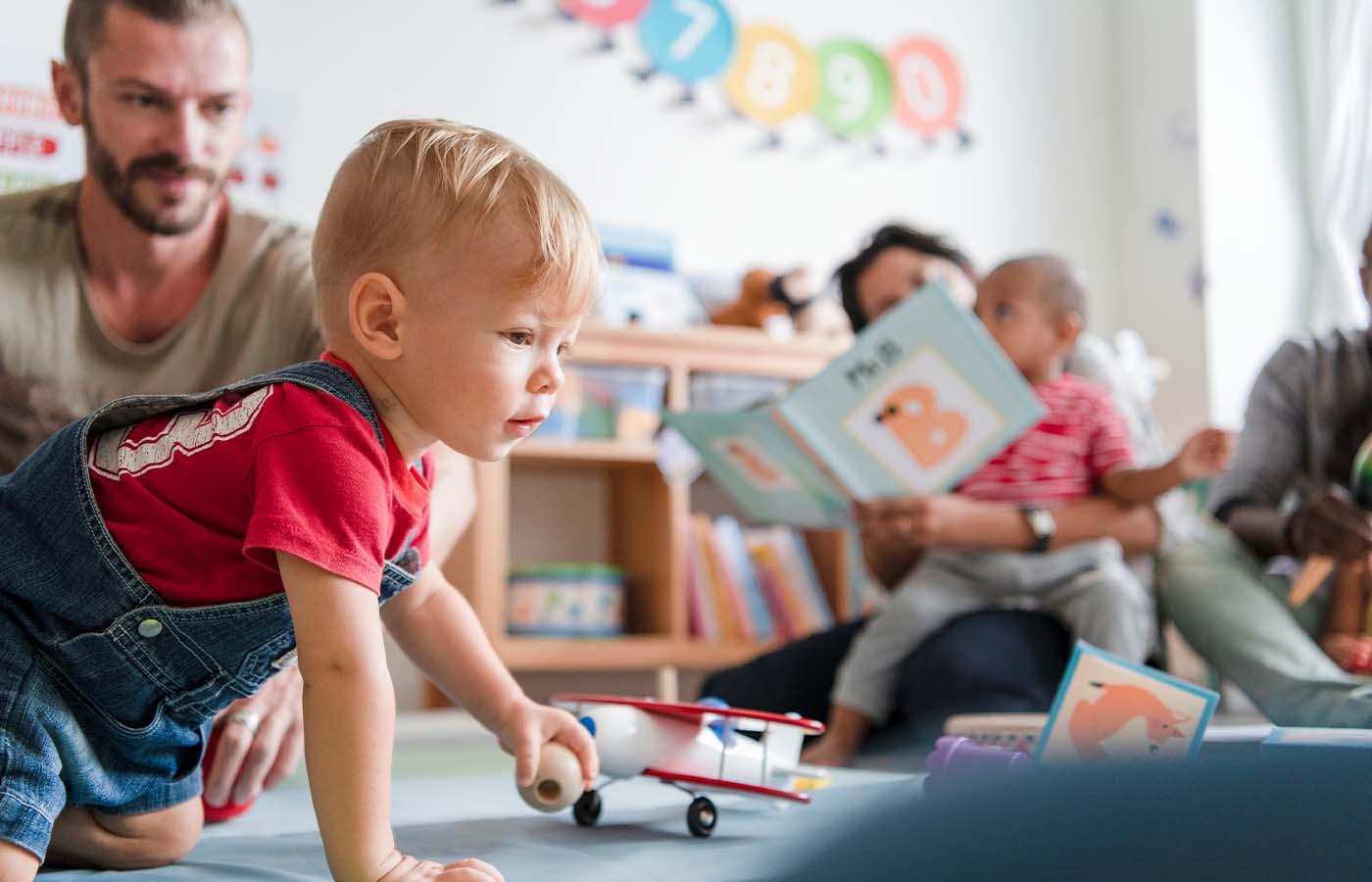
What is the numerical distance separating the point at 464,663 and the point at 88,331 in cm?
56

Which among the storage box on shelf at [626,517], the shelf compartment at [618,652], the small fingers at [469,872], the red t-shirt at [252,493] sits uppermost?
the red t-shirt at [252,493]

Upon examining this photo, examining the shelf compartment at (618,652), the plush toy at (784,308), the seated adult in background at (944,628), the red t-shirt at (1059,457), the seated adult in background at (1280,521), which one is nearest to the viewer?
the seated adult in background at (1280,521)

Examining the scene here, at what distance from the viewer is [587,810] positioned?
858mm

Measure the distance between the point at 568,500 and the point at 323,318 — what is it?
184 centimetres

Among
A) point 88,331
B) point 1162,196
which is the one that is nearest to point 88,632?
point 88,331

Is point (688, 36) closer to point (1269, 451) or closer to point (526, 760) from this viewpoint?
point (1269, 451)

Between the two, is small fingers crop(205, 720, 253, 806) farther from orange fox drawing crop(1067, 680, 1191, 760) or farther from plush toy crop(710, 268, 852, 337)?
plush toy crop(710, 268, 852, 337)

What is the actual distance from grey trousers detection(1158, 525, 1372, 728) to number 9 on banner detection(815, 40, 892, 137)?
137cm

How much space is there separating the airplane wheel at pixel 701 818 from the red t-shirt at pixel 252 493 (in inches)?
9.7

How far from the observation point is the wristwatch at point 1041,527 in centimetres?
161

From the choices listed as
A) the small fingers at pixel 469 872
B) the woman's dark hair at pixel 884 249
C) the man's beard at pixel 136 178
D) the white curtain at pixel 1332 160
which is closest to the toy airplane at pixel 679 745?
the small fingers at pixel 469 872

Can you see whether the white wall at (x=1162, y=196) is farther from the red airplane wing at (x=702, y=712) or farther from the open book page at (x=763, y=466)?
the red airplane wing at (x=702, y=712)

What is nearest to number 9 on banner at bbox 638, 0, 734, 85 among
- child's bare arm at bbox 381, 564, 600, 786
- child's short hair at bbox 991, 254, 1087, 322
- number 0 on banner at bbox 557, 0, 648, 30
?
number 0 on banner at bbox 557, 0, 648, 30

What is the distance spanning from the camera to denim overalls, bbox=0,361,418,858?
0.67m
